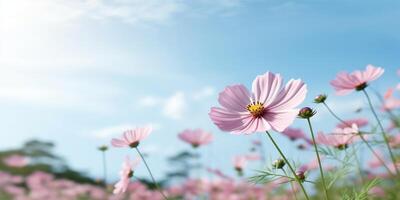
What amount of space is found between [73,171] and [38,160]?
3.38ft

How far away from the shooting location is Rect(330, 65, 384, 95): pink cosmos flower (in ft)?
5.98

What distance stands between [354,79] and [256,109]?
68cm

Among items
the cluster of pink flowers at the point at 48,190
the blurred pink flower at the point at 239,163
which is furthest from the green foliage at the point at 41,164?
the blurred pink flower at the point at 239,163

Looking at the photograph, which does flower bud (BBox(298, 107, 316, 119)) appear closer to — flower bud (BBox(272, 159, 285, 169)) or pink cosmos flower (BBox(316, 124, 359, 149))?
flower bud (BBox(272, 159, 285, 169))

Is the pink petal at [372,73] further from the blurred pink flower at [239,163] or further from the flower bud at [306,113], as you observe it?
the blurred pink flower at [239,163]

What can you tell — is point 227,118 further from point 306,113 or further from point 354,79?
point 354,79

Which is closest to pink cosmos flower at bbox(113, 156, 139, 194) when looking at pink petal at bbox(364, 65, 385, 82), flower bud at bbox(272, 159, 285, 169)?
flower bud at bbox(272, 159, 285, 169)

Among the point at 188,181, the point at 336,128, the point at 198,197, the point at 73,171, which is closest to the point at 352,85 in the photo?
the point at 336,128

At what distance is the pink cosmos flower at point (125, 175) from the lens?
162 cm

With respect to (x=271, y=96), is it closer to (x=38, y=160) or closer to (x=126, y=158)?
(x=126, y=158)

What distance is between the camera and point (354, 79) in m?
1.83

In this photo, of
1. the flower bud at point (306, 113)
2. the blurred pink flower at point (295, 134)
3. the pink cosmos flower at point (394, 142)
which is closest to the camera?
the flower bud at point (306, 113)

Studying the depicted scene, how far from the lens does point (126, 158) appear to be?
1.84 metres

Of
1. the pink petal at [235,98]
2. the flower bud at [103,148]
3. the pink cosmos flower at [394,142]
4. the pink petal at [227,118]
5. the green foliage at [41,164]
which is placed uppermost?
the green foliage at [41,164]
